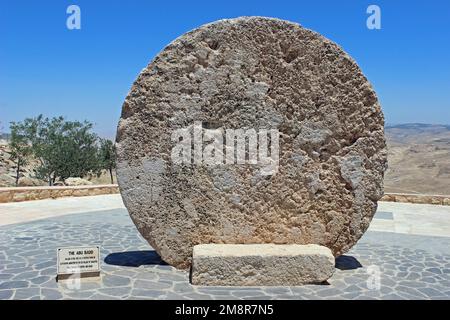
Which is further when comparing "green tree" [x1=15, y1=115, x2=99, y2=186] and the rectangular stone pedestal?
"green tree" [x1=15, y1=115, x2=99, y2=186]

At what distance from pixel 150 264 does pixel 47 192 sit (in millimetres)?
6624

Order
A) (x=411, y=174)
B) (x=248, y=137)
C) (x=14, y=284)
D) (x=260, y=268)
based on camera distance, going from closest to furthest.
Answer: (x=14, y=284)
(x=260, y=268)
(x=248, y=137)
(x=411, y=174)

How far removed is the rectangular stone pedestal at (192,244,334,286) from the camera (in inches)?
184

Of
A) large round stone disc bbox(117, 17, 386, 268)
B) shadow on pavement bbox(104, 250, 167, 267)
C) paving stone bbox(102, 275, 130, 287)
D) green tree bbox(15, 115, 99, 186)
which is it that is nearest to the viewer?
paving stone bbox(102, 275, 130, 287)

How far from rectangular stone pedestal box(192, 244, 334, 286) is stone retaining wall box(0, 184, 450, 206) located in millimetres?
7275

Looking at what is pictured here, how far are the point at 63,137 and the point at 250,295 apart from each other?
2168 centimetres

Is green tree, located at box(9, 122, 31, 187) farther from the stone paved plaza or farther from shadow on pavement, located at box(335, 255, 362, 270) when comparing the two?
shadow on pavement, located at box(335, 255, 362, 270)

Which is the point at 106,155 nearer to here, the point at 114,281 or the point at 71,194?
the point at 71,194

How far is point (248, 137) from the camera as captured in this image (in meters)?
5.14

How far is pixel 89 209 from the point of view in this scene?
31.6ft

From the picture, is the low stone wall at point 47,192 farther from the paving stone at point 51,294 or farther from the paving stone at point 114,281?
the paving stone at point 51,294

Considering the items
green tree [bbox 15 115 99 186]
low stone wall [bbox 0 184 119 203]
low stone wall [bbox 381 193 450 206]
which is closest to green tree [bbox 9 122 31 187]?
green tree [bbox 15 115 99 186]

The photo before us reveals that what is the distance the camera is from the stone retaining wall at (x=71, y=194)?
10.2 metres

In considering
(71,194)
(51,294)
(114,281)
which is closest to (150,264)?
(114,281)
